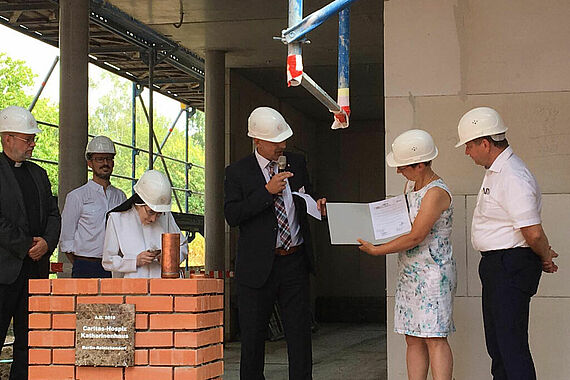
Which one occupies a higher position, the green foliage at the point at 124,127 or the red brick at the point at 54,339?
the green foliage at the point at 124,127

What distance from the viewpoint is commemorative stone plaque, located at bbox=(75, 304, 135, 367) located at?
3566 millimetres

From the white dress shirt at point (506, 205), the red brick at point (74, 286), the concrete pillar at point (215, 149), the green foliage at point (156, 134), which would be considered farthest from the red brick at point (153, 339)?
the green foliage at point (156, 134)

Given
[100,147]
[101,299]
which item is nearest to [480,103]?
[100,147]

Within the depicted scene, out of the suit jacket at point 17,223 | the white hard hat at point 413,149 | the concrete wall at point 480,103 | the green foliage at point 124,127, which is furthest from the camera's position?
the green foliage at point 124,127

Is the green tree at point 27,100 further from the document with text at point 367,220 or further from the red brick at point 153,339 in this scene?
the red brick at point 153,339

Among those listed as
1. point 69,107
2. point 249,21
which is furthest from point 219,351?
point 249,21

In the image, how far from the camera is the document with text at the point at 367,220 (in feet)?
15.3

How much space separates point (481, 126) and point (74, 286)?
79.3 inches

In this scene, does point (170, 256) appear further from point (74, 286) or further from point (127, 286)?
point (74, 286)

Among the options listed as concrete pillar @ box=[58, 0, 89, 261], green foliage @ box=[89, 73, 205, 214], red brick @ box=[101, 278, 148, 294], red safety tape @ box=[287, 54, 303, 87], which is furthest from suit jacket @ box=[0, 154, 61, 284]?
green foliage @ box=[89, 73, 205, 214]

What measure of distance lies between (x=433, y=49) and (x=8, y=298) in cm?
272

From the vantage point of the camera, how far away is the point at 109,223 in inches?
181

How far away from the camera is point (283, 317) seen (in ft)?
16.1

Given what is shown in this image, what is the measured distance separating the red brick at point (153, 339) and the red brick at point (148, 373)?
0.09 meters
